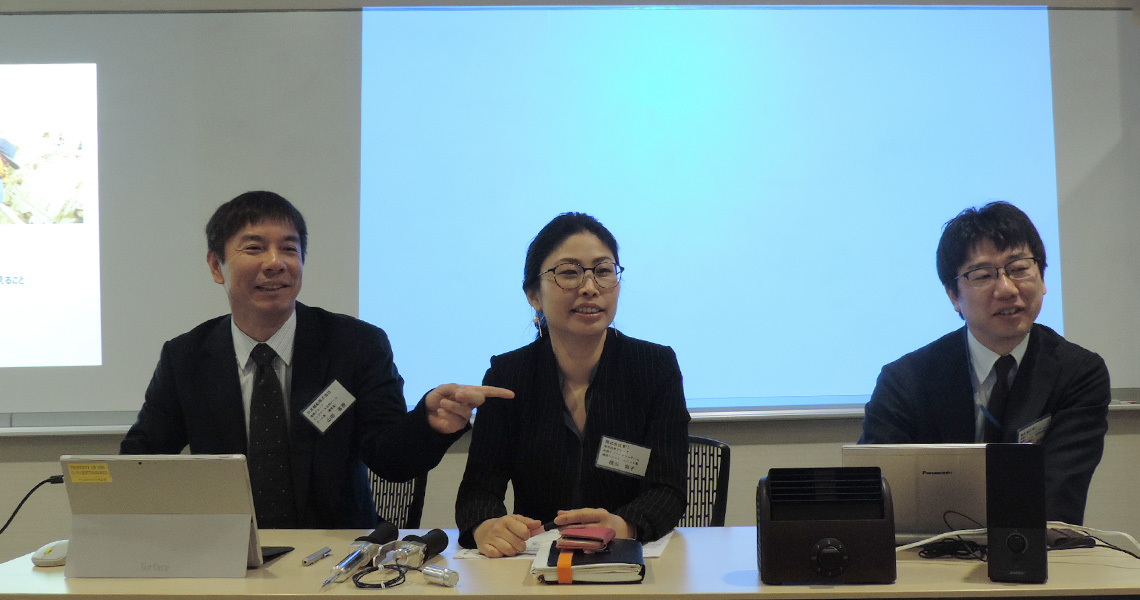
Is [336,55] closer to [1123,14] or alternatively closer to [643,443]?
[643,443]

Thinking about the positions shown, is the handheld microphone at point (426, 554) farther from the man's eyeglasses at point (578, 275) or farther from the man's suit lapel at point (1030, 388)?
the man's suit lapel at point (1030, 388)

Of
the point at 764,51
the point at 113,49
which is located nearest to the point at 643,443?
the point at 764,51

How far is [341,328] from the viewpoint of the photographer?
244 cm

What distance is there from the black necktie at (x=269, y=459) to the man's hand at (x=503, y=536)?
67cm

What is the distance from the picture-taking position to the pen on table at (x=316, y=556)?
1.72 metres

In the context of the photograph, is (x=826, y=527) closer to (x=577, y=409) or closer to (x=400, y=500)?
(x=577, y=409)

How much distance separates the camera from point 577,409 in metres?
2.22

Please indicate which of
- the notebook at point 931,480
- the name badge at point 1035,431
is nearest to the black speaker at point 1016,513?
the notebook at point 931,480

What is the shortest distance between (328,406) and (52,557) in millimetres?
716

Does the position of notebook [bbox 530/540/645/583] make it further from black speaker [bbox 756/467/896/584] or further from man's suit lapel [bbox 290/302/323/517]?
man's suit lapel [bbox 290/302/323/517]

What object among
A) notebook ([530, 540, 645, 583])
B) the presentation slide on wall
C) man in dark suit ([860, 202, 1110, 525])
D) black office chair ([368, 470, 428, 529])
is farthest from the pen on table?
the presentation slide on wall

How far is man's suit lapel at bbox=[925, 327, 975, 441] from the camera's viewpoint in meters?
2.28

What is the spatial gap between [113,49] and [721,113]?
254cm

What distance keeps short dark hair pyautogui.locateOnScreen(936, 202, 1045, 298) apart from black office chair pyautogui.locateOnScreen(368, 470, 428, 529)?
1605 mm
